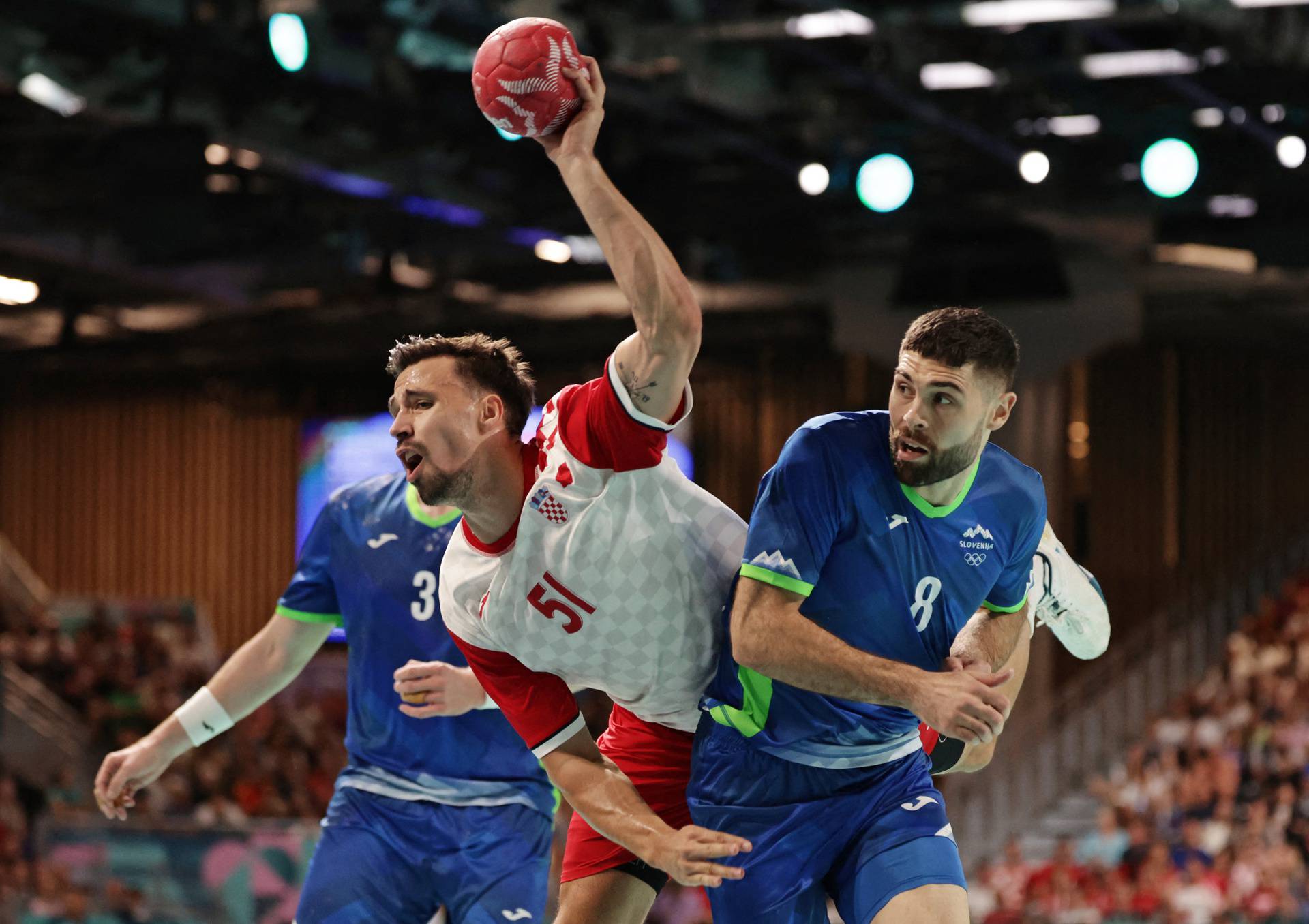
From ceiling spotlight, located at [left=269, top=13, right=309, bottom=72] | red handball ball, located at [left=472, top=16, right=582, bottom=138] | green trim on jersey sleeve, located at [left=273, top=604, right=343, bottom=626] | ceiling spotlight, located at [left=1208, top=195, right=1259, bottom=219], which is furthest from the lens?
ceiling spotlight, located at [left=1208, top=195, right=1259, bottom=219]

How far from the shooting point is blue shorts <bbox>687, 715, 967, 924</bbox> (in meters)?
3.98

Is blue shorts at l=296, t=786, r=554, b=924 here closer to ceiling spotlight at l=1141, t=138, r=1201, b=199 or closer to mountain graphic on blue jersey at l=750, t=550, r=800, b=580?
mountain graphic on blue jersey at l=750, t=550, r=800, b=580

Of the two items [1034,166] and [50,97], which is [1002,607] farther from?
[50,97]

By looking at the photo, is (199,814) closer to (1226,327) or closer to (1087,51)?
(1087,51)

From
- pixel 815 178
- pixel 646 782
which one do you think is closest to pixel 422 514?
pixel 646 782

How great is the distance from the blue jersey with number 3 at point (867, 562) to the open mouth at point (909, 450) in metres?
0.10

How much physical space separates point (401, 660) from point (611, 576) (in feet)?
4.86

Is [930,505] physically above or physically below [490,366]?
below

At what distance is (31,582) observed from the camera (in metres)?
24.5

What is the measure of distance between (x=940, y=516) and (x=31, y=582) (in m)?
22.9

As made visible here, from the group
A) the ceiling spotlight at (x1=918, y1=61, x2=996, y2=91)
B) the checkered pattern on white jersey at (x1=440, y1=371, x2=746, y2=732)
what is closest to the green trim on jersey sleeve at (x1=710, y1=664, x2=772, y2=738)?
the checkered pattern on white jersey at (x1=440, y1=371, x2=746, y2=732)

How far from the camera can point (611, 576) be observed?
13.1ft

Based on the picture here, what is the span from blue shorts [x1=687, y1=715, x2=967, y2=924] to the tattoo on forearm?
0.97 meters

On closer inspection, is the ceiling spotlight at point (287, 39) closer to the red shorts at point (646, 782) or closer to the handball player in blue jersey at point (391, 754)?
the handball player in blue jersey at point (391, 754)
